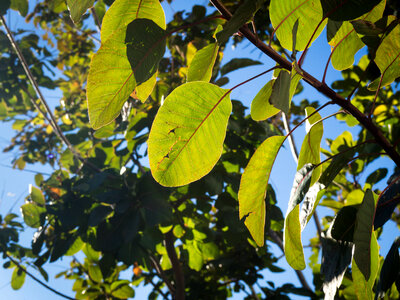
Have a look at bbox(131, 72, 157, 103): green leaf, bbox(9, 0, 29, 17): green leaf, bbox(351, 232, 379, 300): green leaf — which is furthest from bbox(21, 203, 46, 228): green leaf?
Answer: bbox(351, 232, 379, 300): green leaf

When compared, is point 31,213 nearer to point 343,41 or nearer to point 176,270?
point 176,270

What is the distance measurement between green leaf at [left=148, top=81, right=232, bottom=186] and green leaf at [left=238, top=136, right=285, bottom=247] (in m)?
0.11

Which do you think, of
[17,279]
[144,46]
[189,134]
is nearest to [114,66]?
[144,46]

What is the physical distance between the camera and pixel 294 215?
63 cm

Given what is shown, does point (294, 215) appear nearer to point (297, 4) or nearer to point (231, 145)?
point (297, 4)

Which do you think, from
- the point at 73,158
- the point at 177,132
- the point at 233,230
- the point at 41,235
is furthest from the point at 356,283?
the point at 73,158

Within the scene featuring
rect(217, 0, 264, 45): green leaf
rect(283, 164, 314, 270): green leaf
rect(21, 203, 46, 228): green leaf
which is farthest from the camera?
rect(21, 203, 46, 228): green leaf

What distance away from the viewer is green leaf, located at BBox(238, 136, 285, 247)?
24.7 inches

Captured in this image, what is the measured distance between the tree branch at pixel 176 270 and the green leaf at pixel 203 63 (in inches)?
50.0

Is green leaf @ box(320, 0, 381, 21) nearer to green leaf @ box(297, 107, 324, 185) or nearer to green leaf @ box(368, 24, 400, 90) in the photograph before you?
green leaf @ box(368, 24, 400, 90)

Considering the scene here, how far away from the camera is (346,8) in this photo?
490 millimetres

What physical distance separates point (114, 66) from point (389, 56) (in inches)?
19.3

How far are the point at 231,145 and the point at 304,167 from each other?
2.40 feet

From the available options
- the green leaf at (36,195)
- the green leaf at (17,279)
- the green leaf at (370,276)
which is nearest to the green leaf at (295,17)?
the green leaf at (370,276)
